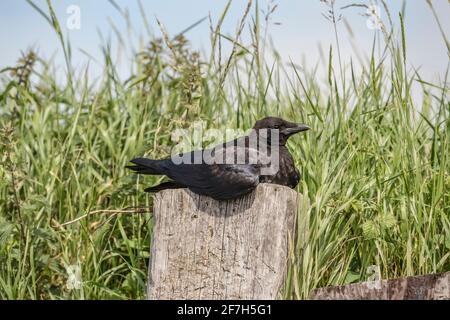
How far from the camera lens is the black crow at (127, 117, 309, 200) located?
323cm

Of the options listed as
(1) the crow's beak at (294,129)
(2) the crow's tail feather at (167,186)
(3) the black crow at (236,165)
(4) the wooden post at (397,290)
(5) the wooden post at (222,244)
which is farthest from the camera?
(1) the crow's beak at (294,129)

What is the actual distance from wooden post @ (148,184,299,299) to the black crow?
2.3 inches

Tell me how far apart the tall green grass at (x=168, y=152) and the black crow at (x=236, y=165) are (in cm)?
18

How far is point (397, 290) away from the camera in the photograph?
285 centimetres

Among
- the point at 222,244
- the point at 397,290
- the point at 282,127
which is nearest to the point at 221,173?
the point at 222,244

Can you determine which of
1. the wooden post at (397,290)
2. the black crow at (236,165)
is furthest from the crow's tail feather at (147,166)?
the wooden post at (397,290)

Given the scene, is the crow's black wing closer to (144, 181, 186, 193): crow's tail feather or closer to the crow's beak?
(144, 181, 186, 193): crow's tail feather

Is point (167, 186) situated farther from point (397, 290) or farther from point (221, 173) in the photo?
point (397, 290)

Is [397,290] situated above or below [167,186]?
below

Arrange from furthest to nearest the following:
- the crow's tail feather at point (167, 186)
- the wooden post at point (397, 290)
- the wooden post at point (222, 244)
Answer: the crow's tail feather at point (167, 186) → the wooden post at point (222, 244) → the wooden post at point (397, 290)

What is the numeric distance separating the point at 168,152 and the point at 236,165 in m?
1.16

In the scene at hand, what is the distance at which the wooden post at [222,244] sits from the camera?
312 cm

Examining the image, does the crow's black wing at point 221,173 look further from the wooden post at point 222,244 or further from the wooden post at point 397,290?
the wooden post at point 397,290
